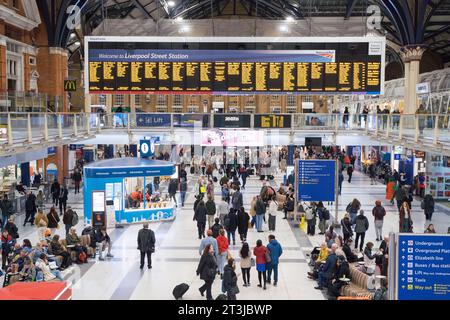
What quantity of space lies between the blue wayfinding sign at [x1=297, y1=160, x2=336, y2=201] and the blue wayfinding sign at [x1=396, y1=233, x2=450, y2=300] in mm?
10559

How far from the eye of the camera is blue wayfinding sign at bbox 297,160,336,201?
1756 centimetres

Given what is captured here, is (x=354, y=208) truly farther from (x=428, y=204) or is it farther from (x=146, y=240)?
(x=146, y=240)

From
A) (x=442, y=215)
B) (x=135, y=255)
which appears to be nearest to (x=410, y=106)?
(x=442, y=215)

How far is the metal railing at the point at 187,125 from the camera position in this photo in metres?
16.2

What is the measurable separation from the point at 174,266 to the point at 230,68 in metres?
12.4

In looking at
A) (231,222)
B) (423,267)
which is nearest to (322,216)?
(231,222)

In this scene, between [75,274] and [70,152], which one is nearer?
[75,274]

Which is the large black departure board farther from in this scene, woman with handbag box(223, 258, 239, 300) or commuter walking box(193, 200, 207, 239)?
woman with handbag box(223, 258, 239, 300)

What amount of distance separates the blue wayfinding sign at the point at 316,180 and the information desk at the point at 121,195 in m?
5.78

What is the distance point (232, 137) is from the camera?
2459 cm
